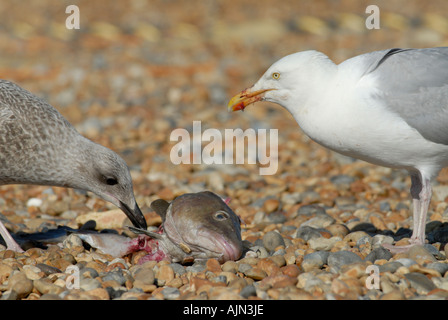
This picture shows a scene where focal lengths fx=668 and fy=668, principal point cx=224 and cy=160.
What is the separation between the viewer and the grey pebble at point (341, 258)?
4.90m

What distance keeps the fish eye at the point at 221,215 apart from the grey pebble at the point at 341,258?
2.83 ft

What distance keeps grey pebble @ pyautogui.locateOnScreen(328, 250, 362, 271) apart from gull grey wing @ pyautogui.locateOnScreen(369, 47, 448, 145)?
1.06m

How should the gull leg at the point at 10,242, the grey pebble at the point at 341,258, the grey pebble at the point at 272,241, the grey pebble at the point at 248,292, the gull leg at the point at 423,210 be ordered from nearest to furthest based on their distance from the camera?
the grey pebble at the point at 248,292 < the grey pebble at the point at 341,258 < the gull leg at the point at 423,210 < the grey pebble at the point at 272,241 < the gull leg at the point at 10,242

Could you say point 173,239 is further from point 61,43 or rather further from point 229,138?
A: point 61,43

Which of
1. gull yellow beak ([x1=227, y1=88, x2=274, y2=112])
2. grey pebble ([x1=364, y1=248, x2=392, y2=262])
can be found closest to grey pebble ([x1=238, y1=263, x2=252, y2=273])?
grey pebble ([x1=364, y1=248, x2=392, y2=262])

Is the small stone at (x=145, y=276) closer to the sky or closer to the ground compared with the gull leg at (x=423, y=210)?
closer to the ground

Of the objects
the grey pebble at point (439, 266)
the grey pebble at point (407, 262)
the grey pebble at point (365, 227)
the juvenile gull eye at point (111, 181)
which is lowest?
the grey pebble at point (439, 266)

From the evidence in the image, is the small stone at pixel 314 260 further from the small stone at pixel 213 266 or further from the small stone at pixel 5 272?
the small stone at pixel 5 272

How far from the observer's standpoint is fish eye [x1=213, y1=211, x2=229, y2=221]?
5.21 metres

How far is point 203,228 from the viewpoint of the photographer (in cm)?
512

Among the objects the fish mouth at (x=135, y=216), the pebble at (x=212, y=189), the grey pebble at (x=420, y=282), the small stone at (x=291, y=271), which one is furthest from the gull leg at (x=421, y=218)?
the fish mouth at (x=135, y=216)

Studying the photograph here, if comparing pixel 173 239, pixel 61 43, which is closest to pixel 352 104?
pixel 173 239

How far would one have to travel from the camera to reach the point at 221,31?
16938mm

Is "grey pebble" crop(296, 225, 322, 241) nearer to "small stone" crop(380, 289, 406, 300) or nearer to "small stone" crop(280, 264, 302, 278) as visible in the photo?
"small stone" crop(280, 264, 302, 278)
